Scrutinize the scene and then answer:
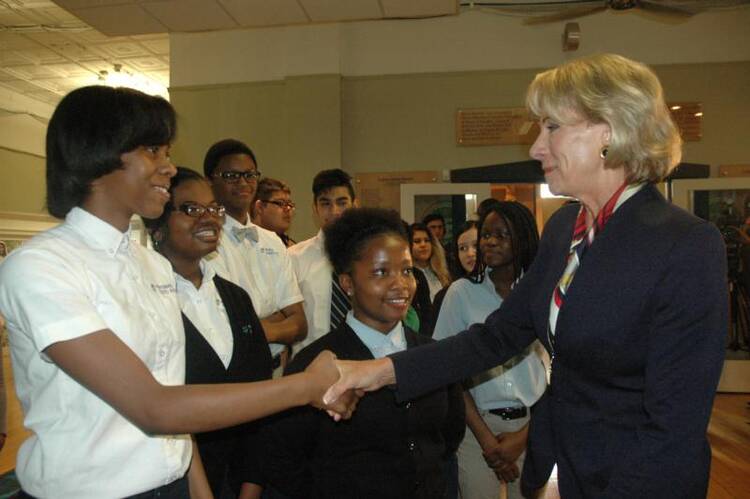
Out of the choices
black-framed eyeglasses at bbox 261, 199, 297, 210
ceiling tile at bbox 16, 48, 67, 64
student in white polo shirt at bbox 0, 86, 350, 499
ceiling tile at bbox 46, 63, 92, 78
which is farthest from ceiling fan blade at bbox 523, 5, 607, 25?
ceiling tile at bbox 46, 63, 92, 78

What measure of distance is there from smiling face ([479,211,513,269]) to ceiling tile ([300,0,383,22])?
3.99 meters

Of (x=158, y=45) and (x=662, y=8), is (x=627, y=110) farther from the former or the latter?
(x=158, y=45)

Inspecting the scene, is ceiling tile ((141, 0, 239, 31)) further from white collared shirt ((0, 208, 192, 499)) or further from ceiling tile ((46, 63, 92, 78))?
white collared shirt ((0, 208, 192, 499))

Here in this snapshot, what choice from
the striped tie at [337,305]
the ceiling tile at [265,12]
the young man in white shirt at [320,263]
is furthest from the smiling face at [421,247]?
the ceiling tile at [265,12]

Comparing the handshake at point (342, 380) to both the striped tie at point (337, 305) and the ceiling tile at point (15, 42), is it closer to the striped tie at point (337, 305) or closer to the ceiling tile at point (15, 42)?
the striped tie at point (337, 305)

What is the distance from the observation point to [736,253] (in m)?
6.48

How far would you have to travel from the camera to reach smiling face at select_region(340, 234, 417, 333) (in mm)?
1973

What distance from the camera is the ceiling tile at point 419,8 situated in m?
6.12

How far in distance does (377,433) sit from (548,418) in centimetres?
52

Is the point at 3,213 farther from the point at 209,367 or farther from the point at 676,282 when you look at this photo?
the point at 676,282

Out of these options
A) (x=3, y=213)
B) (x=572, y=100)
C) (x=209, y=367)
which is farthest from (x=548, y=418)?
(x=3, y=213)

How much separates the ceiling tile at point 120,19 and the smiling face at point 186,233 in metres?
4.57

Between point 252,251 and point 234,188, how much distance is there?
13.4 inches

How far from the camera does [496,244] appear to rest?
2758 mm
